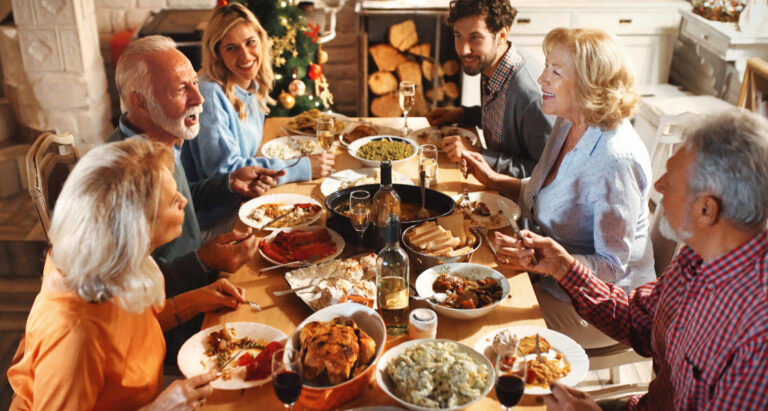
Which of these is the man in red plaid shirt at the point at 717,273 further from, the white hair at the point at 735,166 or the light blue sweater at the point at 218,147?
the light blue sweater at the point at 218,147

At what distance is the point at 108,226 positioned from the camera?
1.32 metres

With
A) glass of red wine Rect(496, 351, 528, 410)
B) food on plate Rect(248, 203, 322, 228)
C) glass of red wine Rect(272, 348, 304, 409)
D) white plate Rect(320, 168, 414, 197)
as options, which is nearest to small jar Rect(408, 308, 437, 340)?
glass of red wine Rect(496, 351, 528, 410)

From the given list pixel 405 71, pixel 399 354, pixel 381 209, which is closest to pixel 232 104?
pixel 381 209

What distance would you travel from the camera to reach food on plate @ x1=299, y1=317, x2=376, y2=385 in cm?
135

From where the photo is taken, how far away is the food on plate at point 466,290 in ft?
5.59

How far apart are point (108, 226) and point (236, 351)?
17.8 inches

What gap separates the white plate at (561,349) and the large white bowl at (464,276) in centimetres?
7

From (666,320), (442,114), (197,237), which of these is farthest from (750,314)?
(442,114)

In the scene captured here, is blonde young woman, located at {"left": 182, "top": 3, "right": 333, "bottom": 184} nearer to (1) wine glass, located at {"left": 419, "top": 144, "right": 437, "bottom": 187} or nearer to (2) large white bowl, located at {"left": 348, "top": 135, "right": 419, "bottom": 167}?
(2) large white bowl, located at {"left": 348, "top": 135, "right": 419, "bottom": 167}

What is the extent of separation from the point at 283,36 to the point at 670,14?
3141 mm

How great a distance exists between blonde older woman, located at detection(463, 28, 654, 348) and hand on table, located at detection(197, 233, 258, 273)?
0.75 m

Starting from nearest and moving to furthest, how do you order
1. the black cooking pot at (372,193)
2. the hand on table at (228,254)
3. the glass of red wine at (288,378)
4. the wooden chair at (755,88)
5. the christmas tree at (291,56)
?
the glass of red wine at (288,378) < the hand on table at (228,254) < the black cooking pot at (372,193) < the wooden chair at (755,88) < the christmas tree at (291,56)

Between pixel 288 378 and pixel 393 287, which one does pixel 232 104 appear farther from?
pixel 288 378

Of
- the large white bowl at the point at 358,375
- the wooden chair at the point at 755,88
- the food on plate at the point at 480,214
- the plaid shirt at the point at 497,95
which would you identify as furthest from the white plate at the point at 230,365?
the wooden chair at the point at 755,88
